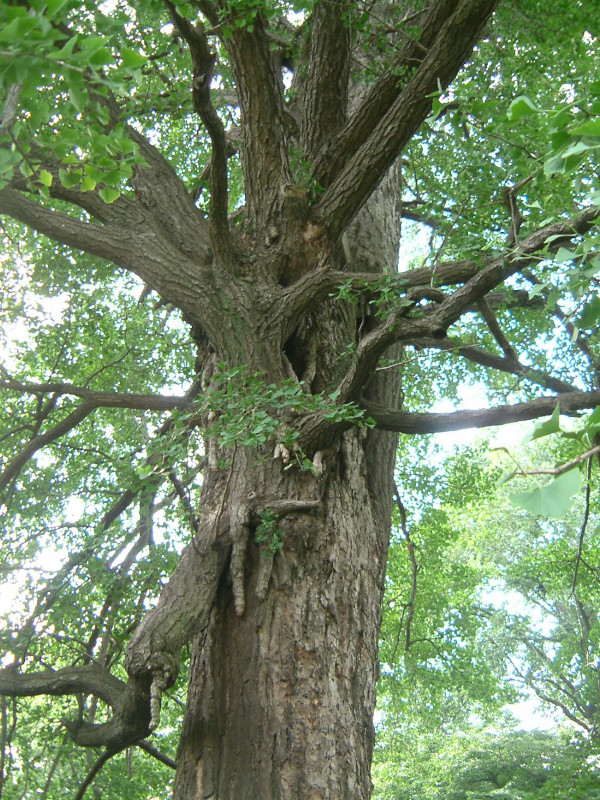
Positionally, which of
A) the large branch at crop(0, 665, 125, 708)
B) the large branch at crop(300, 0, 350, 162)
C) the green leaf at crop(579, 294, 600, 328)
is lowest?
the large branch at crop(0, 665, 125, 708)

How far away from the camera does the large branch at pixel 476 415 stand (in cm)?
422

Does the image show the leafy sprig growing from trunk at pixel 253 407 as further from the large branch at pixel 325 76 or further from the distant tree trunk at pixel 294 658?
the large branch at pixel 325 76

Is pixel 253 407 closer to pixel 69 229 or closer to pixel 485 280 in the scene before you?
pixel 485 280

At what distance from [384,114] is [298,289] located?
4.20ft

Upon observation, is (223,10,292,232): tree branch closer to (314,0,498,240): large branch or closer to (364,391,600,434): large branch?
(314,0,498,240): large branch

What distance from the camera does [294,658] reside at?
346cm

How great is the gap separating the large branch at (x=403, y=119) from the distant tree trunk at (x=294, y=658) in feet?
5.24

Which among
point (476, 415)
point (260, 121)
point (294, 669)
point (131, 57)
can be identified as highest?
point (260, 121)

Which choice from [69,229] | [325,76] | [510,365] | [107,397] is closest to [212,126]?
[69,229]

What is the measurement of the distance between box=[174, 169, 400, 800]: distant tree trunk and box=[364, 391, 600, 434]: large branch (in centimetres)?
37

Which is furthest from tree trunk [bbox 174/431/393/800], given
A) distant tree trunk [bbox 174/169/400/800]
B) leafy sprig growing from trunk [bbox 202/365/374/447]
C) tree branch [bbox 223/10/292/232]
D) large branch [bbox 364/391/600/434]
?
tree branch [bbox 223/10/292/232]

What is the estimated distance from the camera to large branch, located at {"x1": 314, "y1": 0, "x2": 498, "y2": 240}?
402 centimetres

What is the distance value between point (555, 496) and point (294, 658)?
2.55m

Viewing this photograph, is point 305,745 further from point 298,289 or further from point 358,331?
point 358,331
